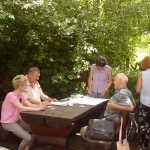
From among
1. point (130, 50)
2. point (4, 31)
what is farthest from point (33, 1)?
point (130, 50)

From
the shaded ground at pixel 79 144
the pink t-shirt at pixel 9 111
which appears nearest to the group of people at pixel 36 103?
the pink t-shirt at pixel 9 111

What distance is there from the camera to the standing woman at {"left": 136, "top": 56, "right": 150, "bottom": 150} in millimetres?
4852

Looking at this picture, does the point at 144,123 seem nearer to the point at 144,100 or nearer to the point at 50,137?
the point at 144,100

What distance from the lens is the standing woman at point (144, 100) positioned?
15.9ft

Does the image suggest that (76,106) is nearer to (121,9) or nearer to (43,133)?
(43,133)

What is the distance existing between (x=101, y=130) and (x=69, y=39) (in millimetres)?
4303

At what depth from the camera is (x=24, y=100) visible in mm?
4758

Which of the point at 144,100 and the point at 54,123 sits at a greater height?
the point at 144,100

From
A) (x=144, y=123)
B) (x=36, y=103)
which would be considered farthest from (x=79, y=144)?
(x=144, y=123)

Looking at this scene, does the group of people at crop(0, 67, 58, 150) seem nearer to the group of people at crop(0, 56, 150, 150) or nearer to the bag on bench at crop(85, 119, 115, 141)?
the group of people at crop(0, 56, 150, 150)

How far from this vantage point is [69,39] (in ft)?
26.8

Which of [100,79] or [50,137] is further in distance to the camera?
[100,79]

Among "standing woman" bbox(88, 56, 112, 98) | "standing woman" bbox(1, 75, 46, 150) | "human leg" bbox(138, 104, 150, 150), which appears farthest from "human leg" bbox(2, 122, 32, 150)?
"standing woman" bbox(88, 56, 112, 98)

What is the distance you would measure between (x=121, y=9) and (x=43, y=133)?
4307 millimetres
